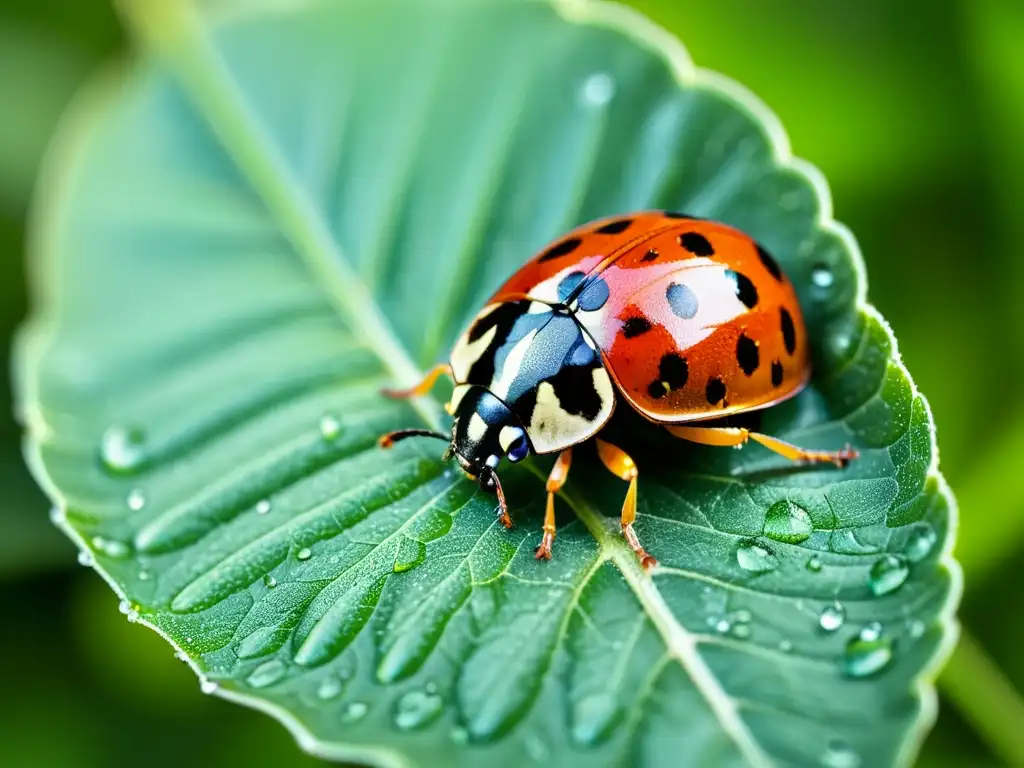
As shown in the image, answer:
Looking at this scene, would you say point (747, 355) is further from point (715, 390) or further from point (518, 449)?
point (518, 449)

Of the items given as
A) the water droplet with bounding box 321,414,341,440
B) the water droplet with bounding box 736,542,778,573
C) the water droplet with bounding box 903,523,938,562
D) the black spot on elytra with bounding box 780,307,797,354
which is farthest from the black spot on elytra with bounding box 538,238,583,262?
the water droplet with bounding box 903,523,938,562

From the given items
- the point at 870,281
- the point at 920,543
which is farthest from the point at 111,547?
the point at 870,281

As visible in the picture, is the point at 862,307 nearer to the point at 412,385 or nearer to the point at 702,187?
the point at 702,187

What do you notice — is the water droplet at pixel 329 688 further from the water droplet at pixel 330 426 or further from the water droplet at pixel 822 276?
the water droplet at pixel 822 276

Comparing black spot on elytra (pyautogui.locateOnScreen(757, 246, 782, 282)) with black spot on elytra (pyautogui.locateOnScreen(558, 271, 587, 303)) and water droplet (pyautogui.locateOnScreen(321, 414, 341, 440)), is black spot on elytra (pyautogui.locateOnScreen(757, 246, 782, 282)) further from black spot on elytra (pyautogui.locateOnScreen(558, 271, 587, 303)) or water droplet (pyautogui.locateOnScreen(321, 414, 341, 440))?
water droplet (pyautogui.locateOnScreen(321, 414, 341, 440))

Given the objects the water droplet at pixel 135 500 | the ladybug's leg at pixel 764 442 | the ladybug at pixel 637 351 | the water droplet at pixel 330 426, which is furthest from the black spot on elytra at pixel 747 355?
the water droplet at pixel 135 500

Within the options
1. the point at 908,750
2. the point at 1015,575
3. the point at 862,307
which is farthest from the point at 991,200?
the point at 908,750
